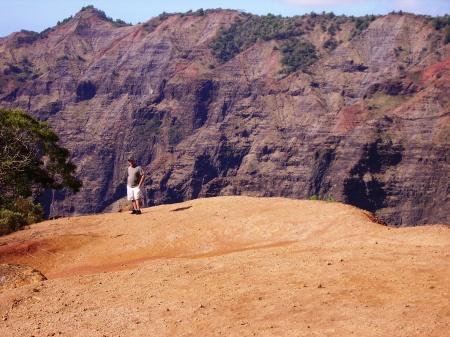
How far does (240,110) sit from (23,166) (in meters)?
112

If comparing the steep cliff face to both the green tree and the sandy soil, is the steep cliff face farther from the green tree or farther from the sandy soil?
the sandy soil

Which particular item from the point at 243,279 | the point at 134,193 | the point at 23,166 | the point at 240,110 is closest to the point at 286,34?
the point at 240,110

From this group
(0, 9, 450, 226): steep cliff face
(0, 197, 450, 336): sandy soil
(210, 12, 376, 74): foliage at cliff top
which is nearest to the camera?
(0, 197, 450, 336): sandy soil

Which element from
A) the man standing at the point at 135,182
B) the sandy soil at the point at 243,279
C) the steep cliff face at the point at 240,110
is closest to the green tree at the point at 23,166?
the man standing at the point at 135,182

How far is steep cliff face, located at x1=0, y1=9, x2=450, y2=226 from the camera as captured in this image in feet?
343

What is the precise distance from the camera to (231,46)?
157750 mm

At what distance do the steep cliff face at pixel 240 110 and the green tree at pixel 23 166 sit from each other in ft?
224

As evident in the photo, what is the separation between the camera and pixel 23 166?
26875 mm

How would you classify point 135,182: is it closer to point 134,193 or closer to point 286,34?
point 134,193

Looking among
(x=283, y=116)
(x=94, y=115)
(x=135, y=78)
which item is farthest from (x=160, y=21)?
(x=283, y=116)

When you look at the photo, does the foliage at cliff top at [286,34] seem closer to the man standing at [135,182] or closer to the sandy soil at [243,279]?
the man standing at [135,182]

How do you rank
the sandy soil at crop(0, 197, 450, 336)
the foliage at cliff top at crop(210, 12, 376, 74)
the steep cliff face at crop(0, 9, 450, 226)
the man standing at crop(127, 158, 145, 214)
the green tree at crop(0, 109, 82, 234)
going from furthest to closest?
the foliage at cliff top at crop(210, 12, 376, 74) < the steep cliff face at crop(0, 9, 450, 226) < the green tree at crop(0, 109, 82, 234) < the man standing at crop(127, 158, 145, 214) < the sandy soil at crop(0, 197, 450, 336)

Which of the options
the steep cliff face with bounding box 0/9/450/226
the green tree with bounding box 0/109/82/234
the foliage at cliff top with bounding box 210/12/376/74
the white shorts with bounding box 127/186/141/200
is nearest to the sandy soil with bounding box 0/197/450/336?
the white shorts with bounding box 127/186/141/200

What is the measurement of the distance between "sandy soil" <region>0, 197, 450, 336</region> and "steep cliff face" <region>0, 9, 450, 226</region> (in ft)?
250
